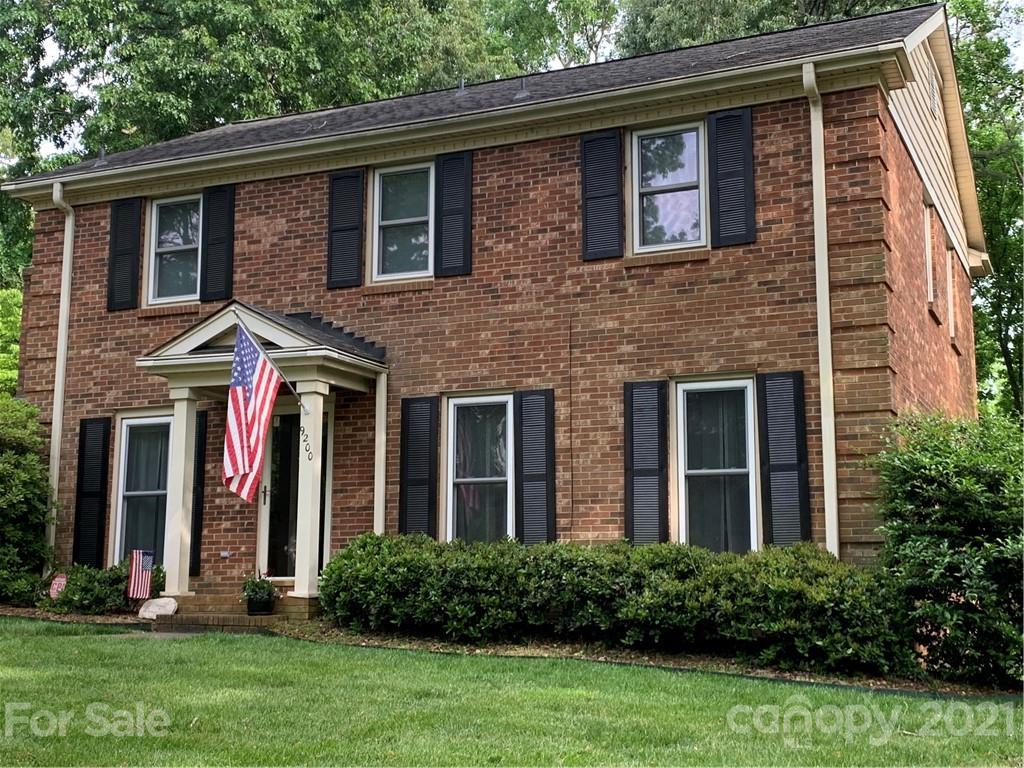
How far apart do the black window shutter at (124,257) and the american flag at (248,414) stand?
128 inches

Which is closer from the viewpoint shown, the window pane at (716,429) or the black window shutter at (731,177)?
the window pane at (716,429)

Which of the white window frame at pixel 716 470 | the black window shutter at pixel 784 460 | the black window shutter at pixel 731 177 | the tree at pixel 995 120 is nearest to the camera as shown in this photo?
the black window shutter at pixel 784 460

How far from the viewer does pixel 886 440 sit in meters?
9.88

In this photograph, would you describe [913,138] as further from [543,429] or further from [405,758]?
[405,758]

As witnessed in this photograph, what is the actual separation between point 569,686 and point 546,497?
3700mm

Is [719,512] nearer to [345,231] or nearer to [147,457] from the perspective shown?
[345,231]

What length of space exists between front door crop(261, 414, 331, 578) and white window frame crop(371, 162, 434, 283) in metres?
1.93

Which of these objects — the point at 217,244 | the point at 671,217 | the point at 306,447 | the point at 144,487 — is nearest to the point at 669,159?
the point at 671,217

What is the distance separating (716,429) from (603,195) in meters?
2.73

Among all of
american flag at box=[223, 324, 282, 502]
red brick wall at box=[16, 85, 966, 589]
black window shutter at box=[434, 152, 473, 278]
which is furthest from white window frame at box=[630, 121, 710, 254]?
american flag at box=[223, 324, 282, 502]

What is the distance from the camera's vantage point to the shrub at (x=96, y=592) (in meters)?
12.3

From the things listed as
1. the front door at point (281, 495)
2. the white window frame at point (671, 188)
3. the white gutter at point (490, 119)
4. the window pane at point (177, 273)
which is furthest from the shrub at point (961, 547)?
the window pane at point (177, 273)

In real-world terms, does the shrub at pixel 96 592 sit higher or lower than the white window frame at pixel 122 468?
lower

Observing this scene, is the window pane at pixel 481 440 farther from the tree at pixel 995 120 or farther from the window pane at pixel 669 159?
the tree at pixel 995 120
